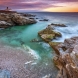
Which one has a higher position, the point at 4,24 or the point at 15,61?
the point at 4,24

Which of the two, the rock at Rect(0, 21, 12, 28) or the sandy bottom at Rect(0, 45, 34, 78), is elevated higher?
the rock at Rect(0, 21, 12, 28)

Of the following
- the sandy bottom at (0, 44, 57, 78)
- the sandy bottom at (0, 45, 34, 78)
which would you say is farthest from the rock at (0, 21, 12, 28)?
the sandy bottom at (0, 44, 57, 78)

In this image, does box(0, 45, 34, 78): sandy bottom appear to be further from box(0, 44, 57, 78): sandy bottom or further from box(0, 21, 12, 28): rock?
box(0, 21, 12, 28): rock

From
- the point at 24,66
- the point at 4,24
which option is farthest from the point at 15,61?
the point at 4,24

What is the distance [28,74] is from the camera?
13.1 meters

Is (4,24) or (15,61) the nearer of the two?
(15,61)

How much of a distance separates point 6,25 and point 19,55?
25922mm

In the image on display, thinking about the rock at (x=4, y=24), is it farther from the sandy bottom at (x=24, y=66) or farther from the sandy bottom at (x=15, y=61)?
the sandy bottom at (x=24, y=66)

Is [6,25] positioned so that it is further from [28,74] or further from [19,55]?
[28,74]

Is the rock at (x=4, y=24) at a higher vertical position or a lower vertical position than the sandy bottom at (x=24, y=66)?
higher

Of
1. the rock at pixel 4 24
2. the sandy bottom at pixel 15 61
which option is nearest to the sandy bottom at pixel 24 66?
the sandy bottom at pixel 15 61

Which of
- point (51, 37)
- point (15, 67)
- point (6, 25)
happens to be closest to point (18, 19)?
point (6, 25)

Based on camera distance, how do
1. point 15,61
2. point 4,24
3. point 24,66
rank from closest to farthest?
point 24,66 → point 15,61 → point 4,24

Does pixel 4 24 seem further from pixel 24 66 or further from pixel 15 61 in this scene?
pixel 24 66
